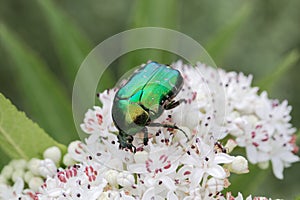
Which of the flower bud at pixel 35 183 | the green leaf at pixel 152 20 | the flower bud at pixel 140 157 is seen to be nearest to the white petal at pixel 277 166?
the flower bud at pixel 140 157

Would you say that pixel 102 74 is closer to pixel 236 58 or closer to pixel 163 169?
pixel 163 169

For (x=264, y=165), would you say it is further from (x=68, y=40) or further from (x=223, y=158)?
(x=68, y=40)

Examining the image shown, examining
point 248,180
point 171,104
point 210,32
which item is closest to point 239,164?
point 171,104

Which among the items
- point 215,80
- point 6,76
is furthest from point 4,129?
point 6,76

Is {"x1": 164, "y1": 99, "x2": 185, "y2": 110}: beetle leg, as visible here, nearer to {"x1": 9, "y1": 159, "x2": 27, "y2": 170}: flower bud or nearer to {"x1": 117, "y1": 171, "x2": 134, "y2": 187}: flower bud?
{"x1": 117, "y1": 171, "x2": 134, "y2": 187}: flower bud

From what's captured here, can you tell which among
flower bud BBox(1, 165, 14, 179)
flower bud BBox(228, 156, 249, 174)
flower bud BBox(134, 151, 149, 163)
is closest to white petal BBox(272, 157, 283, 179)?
flower bud BBox(228, 156, 249, 174)

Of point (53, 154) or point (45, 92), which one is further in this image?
point (45, 92)

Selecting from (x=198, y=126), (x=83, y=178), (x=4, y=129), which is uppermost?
(x=198, y=126)
